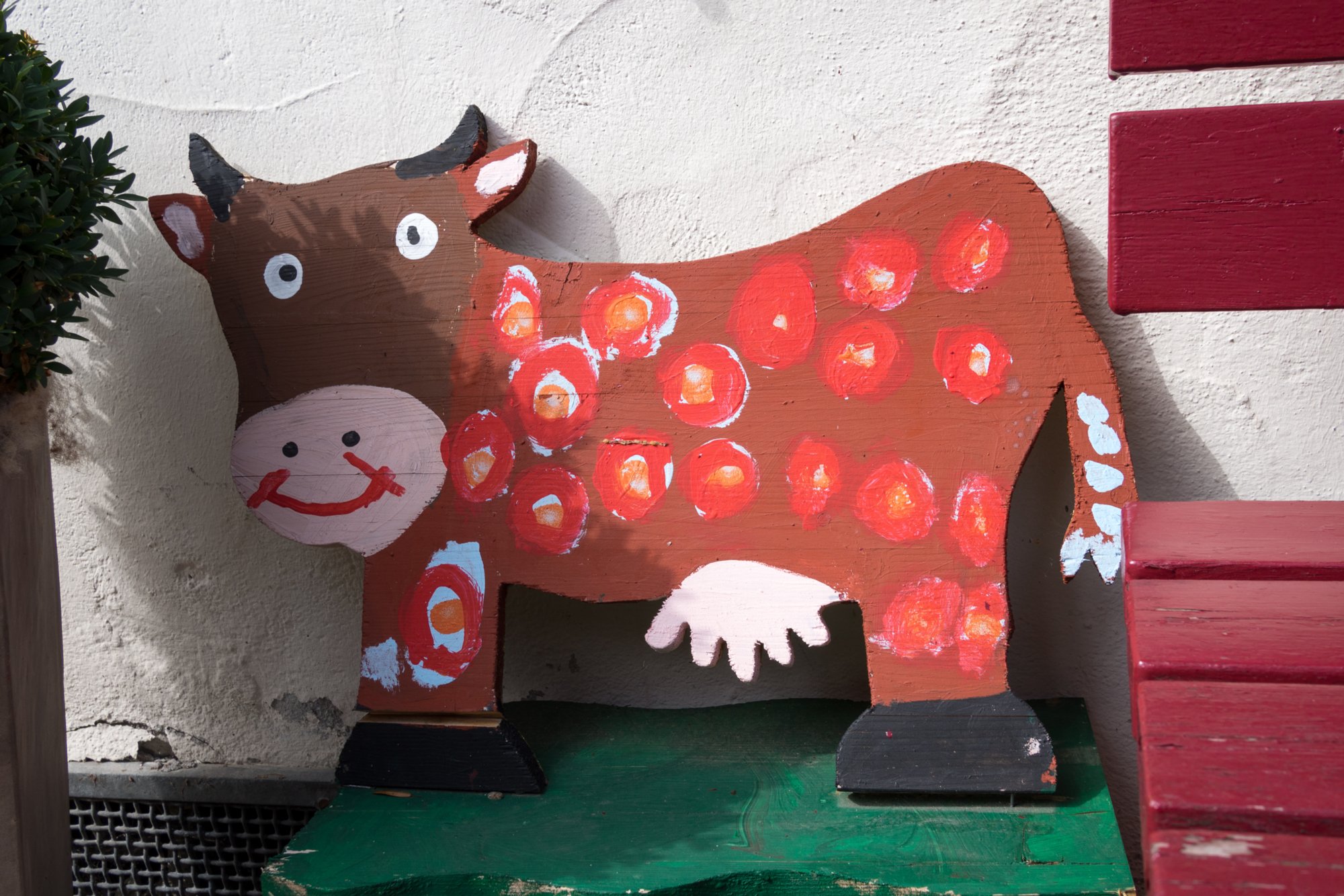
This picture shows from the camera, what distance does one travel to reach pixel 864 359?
162cm

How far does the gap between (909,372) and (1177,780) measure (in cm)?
107

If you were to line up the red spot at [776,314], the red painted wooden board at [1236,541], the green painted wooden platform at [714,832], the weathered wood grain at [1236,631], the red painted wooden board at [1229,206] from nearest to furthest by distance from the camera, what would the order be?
the weathered wood grain at [1236,631], the red painted wooden board at [1236,541], the red painted wooden board at [1229,206], the green painted wooden platform at [714,832], the red spot at [776,314]

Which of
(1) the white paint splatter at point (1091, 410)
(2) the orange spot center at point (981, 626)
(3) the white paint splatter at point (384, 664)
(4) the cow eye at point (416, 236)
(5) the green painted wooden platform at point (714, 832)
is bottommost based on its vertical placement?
(5) the green painted wooden platform at point (714, 832)

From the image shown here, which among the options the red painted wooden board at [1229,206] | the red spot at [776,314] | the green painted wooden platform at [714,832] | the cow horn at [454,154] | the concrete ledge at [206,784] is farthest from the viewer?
the concrete ledge at [206,784]

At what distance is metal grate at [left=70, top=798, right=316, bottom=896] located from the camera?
2086 mm

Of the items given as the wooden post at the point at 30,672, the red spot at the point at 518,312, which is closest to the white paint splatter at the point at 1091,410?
the red spot at the point at 518,312

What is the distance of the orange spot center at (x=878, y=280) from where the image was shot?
1.62 meters

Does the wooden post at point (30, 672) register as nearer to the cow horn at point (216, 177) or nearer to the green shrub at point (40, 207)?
the green shrub at point (40, 207)

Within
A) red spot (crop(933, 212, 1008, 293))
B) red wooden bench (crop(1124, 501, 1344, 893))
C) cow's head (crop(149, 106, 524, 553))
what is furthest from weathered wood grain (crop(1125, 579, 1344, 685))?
cow's head (crop(149, 106, 524, 553))

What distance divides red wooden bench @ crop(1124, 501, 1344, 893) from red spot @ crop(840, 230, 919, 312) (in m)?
0.76

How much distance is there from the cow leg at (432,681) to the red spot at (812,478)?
1.64 feet

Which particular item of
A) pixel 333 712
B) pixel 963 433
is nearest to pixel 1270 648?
pixel 963 433

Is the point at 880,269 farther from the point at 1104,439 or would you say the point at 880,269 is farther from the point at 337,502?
the point at 337,502

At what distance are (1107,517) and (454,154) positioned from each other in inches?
45.8
